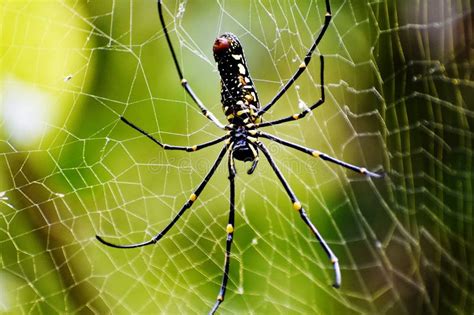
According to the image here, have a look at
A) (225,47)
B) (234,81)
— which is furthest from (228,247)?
(225,47)

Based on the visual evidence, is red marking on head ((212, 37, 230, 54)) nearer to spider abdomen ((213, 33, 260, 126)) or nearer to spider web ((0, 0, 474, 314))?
spider abdomen ((213, 33, 260, 126))

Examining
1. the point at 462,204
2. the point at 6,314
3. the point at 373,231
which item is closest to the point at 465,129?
the point at 462,204

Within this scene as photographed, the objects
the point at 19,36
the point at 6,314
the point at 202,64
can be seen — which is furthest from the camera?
the point at 202,64

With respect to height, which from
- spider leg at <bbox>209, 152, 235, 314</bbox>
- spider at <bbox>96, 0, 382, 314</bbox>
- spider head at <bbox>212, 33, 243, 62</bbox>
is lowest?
spider leg at <bbox>209, 152, 235, 314</bbox>

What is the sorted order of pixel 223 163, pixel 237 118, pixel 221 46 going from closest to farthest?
1. pixel 221 46
2. pixel 237 118
3. pixel 223 163

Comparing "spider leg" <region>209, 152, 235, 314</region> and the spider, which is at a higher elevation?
the spider

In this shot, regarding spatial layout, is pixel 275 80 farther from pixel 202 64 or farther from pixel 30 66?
pixel 30 66

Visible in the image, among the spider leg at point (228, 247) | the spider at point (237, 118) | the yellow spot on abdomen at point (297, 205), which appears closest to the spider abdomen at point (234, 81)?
the spider at point (237, 118)

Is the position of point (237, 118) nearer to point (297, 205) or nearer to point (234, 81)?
point (234, 81)

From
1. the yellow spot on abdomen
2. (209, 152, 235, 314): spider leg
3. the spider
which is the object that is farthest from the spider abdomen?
the yellow spot on abdomen
